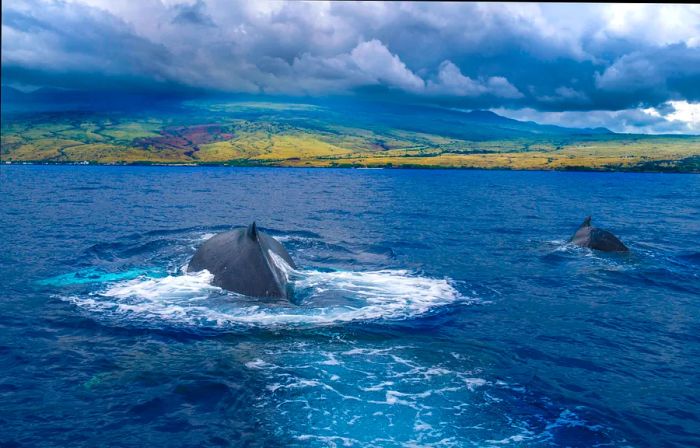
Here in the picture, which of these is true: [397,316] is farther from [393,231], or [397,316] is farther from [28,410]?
[393,231]

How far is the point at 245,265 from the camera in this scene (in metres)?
28.9

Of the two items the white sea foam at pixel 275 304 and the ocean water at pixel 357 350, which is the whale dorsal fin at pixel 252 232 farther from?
the ocean water at pixel 357 350

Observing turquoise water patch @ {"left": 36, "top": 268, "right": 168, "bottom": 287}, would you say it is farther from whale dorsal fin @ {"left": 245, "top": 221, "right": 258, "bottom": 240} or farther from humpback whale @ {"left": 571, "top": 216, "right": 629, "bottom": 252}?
humpback whale @ {"left": 571, "top": 216, "right": 629, "bottom": 252}

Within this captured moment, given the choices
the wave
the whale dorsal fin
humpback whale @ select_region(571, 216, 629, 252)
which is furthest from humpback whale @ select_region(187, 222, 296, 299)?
humpback whale @ select_region(571, 216, 629, 252)

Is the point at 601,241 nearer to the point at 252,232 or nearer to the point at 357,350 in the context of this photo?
the point at 252,232

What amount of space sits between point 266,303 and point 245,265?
3578 mm

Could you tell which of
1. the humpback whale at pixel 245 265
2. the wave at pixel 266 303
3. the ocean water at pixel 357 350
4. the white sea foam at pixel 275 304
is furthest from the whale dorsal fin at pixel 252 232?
the ocean water at pixel 357 350

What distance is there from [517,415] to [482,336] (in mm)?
7311

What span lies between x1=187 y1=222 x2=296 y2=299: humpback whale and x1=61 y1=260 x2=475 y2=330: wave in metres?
0.65

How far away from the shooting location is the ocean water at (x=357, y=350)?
15.3 m

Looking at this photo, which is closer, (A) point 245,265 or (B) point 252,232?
(A) point 245,265

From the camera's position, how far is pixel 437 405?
16.7m

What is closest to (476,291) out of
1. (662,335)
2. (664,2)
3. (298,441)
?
(662,335)

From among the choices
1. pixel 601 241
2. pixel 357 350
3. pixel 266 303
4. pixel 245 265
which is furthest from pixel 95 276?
pixel 601 241
